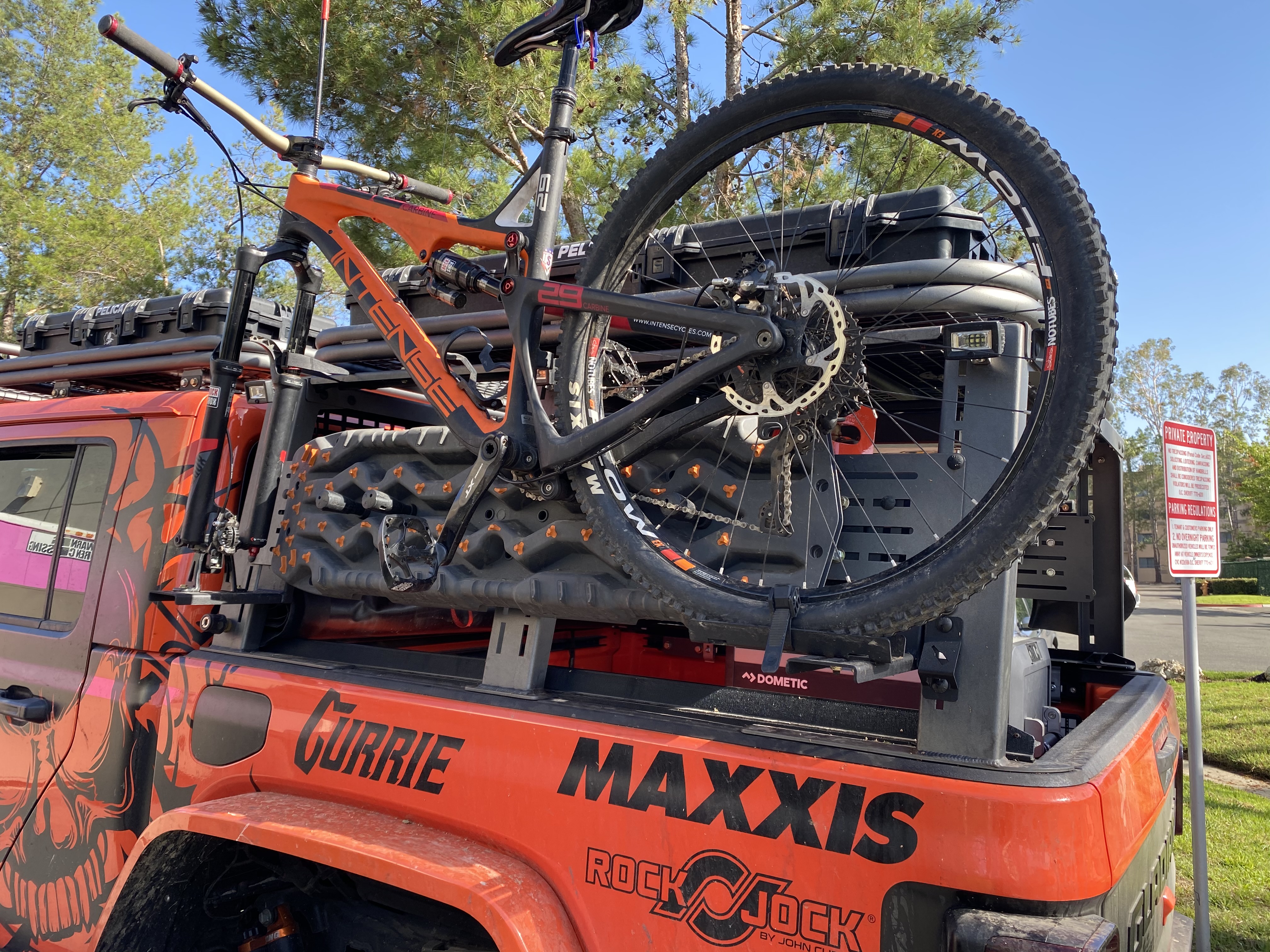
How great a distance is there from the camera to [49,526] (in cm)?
272

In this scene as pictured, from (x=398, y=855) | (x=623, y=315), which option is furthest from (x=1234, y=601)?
(x=398, y=855)

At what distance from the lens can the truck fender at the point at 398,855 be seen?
1.52 m

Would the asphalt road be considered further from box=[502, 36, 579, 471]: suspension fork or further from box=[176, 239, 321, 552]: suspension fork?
box=[176, 239, 321, 552]: suspension fork

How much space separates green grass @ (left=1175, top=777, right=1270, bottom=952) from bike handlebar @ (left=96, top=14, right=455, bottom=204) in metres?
4.75

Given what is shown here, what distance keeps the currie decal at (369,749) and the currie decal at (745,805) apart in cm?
35

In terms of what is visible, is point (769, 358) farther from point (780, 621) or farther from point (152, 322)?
point (152, 322)

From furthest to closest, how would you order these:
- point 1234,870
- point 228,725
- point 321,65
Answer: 1. point 1234,870
2. point 321,65
3. point 228,725

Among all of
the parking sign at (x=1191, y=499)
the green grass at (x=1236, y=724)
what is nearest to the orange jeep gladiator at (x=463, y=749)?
the parking sign at (x=1191, y=499)

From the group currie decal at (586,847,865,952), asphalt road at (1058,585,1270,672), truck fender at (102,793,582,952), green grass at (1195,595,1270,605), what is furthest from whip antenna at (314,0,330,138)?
green grass at (1195,595,1270,605)

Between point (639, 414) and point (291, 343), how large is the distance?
1444 mm

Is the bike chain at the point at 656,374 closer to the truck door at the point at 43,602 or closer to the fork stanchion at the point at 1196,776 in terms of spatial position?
the truck door at the point at 43,602

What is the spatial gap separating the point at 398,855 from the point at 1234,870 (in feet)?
16.8

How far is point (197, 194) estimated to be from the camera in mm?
25031

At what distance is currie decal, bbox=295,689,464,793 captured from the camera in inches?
71.2
